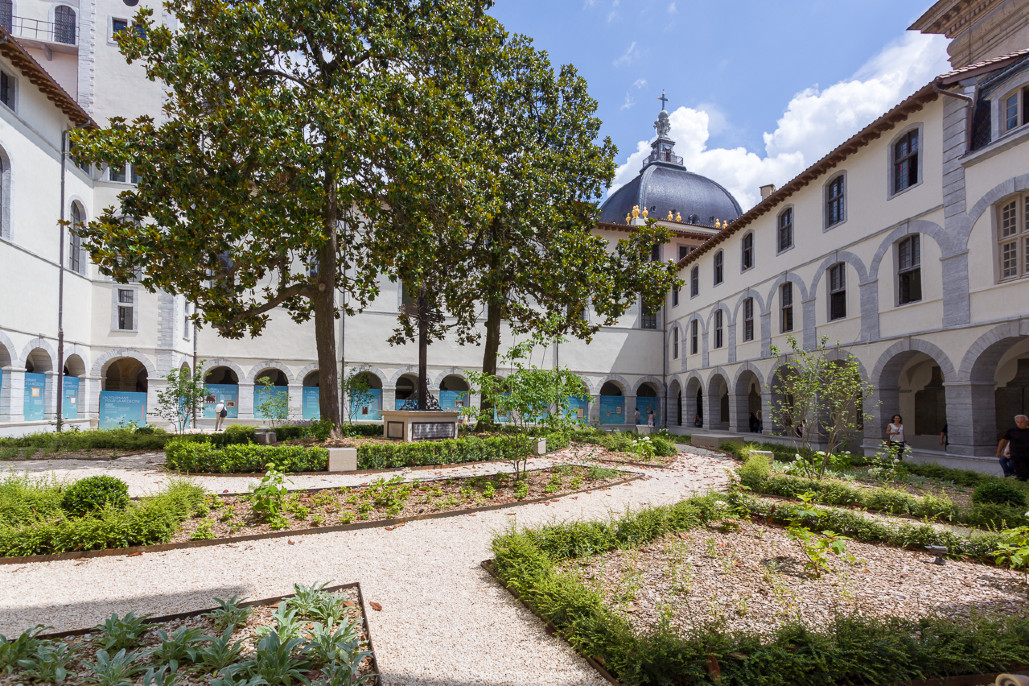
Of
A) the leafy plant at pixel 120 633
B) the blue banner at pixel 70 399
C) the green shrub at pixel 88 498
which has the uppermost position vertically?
the blue banner at pixel 70 399

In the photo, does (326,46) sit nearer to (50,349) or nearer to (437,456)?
(437,456)

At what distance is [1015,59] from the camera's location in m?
13.0

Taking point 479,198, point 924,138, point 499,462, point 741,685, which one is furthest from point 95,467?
point 924,138

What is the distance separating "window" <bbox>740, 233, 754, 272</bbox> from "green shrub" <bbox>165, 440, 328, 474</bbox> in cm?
2021

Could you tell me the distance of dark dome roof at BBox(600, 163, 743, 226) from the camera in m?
41.5

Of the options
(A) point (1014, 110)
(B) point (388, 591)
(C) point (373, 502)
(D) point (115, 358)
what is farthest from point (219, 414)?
(A) point (1014, 110)

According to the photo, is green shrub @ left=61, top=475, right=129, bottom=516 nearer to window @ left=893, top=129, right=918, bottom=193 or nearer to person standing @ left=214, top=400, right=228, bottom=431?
window @ left=893, top=129, right=918, bottom=193

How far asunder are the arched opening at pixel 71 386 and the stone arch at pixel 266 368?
6409mm

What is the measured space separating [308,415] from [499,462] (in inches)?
684

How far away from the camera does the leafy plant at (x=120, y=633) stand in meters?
3.71

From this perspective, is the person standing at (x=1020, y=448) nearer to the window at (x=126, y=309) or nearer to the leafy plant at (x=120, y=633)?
the leafy plant at (x=120, y=633)

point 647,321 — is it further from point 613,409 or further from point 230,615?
point 230,615

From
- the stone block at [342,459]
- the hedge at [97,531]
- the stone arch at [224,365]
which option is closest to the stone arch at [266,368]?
the stone arch at [224,365]

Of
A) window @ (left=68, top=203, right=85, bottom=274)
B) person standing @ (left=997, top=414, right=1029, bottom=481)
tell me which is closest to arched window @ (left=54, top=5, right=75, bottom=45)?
window @ (left=68, top=203, right=85, bottom=274)
